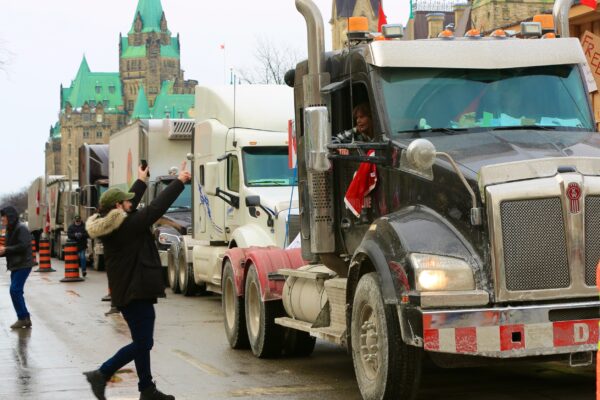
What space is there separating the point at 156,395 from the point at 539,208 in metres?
3.38

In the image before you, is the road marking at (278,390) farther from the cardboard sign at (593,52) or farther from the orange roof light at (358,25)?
the cardboard sign at (593,52)

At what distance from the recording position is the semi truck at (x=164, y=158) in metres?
24.9

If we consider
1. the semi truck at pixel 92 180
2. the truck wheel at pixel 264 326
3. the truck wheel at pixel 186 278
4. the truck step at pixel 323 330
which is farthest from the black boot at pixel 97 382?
the semi truck at pixel 92 180

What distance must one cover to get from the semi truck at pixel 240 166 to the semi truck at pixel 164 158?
4.86 meters

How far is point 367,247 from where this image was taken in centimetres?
905

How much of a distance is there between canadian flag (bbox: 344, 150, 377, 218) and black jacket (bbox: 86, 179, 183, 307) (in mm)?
1514

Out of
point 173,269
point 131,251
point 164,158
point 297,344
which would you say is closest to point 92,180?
point 164,158

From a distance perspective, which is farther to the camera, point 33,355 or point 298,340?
point 33,355

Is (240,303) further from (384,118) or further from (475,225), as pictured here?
(475,225)

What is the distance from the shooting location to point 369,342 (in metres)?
9.09

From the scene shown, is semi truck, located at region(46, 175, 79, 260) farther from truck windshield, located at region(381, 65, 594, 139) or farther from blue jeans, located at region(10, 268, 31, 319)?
truck windshield, located at region(381, 65, 594, 139)

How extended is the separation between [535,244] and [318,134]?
2.07 m

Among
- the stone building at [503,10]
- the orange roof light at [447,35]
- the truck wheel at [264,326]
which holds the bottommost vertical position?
the truck wheel at [264,326]

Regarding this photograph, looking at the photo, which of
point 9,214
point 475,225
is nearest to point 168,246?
point 9,214
